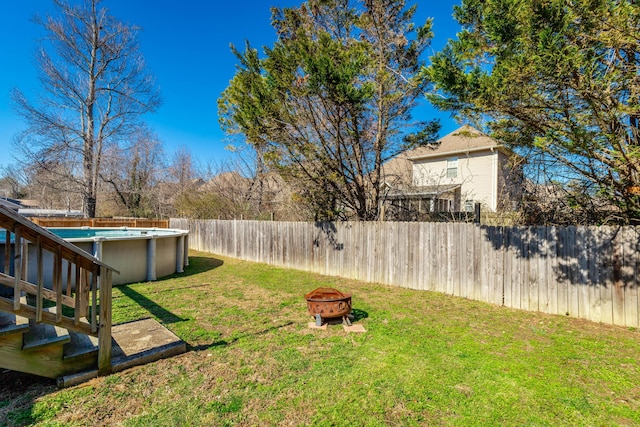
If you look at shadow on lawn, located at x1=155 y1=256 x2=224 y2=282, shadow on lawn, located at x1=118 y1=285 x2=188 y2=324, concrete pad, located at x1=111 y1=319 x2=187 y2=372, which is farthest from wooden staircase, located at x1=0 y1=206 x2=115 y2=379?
shadow on lawn, located at x1=155 y1=256 x2=224 y2=282

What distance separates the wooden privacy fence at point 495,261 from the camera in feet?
14.5

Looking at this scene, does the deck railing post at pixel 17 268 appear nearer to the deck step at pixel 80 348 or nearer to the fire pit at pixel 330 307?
the deck step at pixel 80 348

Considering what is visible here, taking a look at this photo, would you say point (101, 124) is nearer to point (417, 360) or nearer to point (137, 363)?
point (137, 363)

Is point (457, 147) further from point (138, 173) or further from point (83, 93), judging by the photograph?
point (138, 173)

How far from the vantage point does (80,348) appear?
298 cm

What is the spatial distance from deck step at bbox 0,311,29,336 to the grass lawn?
57cm

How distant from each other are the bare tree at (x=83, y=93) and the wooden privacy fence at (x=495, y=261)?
1438cm

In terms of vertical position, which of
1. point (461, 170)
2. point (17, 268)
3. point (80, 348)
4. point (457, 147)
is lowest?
point (80, 348)

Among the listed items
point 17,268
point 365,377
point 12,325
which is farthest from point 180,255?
point 365,377

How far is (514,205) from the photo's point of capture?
6125 millimetres

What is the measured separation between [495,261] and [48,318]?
6.38 meters

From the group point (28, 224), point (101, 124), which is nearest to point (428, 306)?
point (28, 224)

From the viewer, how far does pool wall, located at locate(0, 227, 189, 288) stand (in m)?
6.30

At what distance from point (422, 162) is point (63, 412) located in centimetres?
1693
